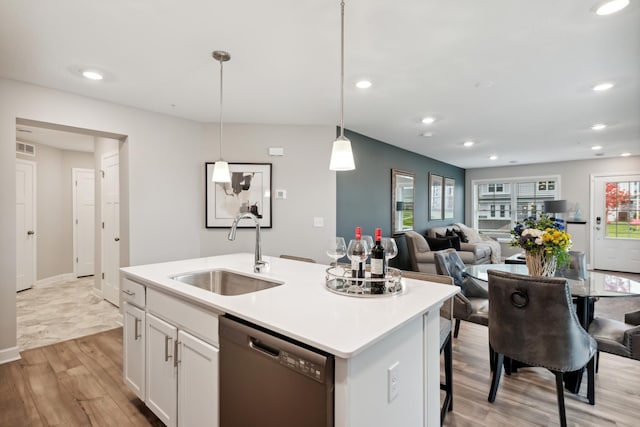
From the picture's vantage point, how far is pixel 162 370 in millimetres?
1830

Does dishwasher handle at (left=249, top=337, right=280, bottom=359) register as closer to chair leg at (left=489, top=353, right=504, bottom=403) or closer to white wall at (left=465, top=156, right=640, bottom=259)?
chair leg at (left=489, top=353, right=504, bottom=403)

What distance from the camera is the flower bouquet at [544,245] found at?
96.6 inches

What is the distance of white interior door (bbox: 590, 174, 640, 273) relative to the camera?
259 inches

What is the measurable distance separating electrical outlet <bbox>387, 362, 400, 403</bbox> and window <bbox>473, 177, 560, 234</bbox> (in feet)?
26.7

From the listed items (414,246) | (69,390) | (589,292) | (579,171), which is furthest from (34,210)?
(579,171)

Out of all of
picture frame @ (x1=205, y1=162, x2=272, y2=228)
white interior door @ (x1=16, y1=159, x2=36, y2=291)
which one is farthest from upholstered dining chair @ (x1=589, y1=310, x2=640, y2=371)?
white interior door @ (x1=16, y1=159, x2=36, y2=291)

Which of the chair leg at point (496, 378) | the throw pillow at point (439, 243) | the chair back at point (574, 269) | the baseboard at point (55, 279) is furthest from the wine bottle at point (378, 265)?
the baseboard at point (55, 279)

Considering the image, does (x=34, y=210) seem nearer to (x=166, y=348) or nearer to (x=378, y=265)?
(x=166, y=348)

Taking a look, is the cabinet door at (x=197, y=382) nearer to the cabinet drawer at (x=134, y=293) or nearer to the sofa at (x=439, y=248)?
the cabinet drawer at (x=134, y=293)

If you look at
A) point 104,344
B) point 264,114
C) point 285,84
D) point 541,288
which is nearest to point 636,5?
point 541,288

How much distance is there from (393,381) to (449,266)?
1.95 meters

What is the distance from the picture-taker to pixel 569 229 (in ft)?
23.5

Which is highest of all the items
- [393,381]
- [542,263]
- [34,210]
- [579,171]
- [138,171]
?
[579,171]

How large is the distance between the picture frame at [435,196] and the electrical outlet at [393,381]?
238 inches
